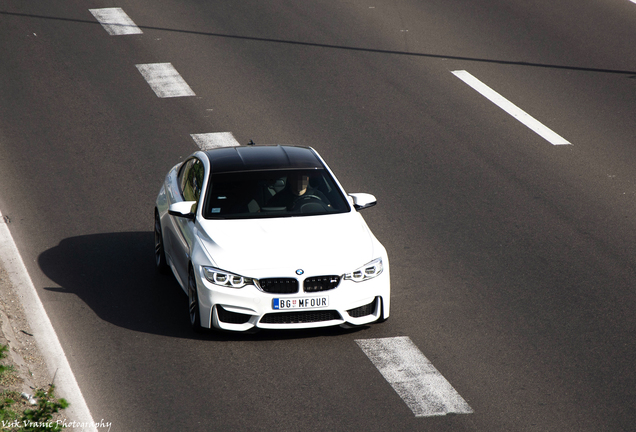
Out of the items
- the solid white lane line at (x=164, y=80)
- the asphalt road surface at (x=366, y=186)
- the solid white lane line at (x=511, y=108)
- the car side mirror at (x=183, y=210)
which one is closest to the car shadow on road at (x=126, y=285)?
the asphalt road surface at (x=366, y=186)

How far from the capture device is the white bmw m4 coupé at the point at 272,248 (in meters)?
8.08

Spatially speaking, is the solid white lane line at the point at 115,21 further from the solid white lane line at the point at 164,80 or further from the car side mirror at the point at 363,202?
the car side mirror at the point at 363,202

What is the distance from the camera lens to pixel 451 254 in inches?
410

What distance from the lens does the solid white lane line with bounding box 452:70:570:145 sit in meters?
14.5

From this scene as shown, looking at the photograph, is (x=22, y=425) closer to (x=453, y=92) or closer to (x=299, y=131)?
(x=299, y=131)

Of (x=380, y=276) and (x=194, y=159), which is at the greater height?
(x=194, y=159)

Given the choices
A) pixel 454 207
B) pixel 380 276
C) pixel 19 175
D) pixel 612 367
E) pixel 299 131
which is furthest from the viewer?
pixel 299 131

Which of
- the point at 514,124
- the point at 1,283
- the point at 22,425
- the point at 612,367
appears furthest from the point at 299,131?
the point at 22,425

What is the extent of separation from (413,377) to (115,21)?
50.3 ft

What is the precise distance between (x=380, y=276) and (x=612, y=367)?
2214 mm

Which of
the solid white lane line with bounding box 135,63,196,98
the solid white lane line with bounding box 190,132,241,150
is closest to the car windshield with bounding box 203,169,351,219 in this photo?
the solid white lane line with bounding box 190,132,241,150

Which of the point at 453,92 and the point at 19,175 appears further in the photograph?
the point at 453,92

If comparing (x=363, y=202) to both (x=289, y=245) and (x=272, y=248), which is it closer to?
(x=289, y=245)

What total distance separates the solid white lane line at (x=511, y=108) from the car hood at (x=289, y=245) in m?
6.58
